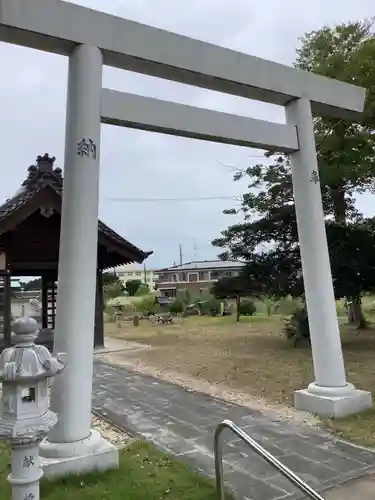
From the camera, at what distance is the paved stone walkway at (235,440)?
3518 millimetres

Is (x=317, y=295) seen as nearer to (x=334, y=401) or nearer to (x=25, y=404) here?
(x=334, y=401)

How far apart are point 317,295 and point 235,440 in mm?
1969

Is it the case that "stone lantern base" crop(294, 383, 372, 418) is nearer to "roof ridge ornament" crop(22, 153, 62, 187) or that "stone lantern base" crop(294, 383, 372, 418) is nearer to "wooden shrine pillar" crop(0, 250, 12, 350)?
"roof ridge ornament" crop(22, 153, 62, 187)

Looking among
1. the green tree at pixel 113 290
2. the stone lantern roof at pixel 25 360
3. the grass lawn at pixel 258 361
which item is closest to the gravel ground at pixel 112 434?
A: the grass lawn at pixel 258 361

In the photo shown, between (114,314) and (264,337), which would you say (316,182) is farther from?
(114,314)

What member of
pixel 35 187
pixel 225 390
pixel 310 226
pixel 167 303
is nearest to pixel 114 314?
pixel 167 303

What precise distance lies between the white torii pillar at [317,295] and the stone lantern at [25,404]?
3.57 metres

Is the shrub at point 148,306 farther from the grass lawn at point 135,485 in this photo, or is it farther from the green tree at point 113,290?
the grass lawn at point 135,485

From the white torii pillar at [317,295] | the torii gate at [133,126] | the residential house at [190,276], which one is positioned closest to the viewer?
the torii gate at [133,126]

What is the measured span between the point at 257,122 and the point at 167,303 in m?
21.7

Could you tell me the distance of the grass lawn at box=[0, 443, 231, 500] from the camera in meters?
3.27

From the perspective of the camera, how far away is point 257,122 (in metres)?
5.34

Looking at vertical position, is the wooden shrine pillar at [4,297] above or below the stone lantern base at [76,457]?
above

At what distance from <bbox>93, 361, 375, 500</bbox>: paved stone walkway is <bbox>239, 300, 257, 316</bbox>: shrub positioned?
Result: 15.5 m
